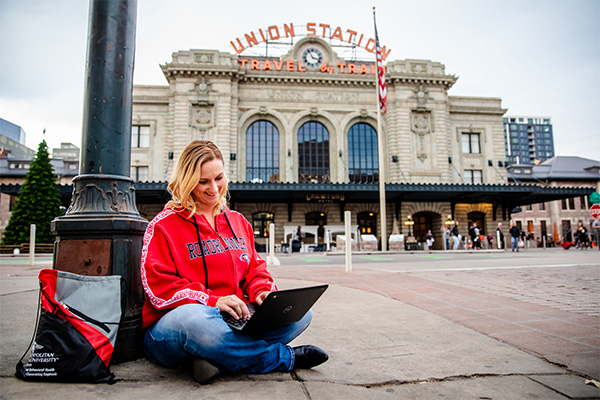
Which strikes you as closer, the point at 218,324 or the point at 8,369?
the point at 218,324

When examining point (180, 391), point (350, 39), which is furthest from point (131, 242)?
point (350, 39)

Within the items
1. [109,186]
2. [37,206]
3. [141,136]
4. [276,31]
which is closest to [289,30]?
[276,31]

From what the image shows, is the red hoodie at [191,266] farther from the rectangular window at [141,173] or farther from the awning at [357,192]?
the rectangular window at [141,173]

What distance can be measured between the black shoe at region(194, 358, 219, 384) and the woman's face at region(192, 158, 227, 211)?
94 cm

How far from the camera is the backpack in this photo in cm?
176

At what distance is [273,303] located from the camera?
1693mm

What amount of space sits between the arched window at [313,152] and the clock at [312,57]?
18.0ft

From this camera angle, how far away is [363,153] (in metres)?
32.4

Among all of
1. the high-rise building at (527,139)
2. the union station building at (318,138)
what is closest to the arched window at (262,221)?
the union station building at (318,138)

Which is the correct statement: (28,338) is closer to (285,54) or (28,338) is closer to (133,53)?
(133,53)

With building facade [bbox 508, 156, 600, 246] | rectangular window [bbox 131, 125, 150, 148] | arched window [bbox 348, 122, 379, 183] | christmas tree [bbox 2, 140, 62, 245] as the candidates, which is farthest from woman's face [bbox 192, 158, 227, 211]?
building facade [bbox 508, 156, 600, 246]

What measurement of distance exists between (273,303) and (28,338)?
1962 mm

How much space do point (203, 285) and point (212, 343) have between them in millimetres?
387

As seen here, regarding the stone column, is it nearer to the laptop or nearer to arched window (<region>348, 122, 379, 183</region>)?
the laptop
